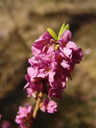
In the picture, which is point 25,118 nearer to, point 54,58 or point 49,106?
point 49,106

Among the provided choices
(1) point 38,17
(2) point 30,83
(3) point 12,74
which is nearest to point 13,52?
(3) point 12,74

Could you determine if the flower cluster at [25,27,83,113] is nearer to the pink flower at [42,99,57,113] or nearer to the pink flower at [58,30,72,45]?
the pink flower at [58,30,72,45]

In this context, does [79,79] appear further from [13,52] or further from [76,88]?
[13,52]

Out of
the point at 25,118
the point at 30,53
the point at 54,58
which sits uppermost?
the point at 30,53

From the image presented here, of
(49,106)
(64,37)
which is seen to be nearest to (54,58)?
(64,37)

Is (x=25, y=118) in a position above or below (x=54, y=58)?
below

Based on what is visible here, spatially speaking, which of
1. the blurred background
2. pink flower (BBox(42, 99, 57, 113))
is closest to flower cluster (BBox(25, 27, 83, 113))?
pink flower (BBox(42, 99, 57, 113))
